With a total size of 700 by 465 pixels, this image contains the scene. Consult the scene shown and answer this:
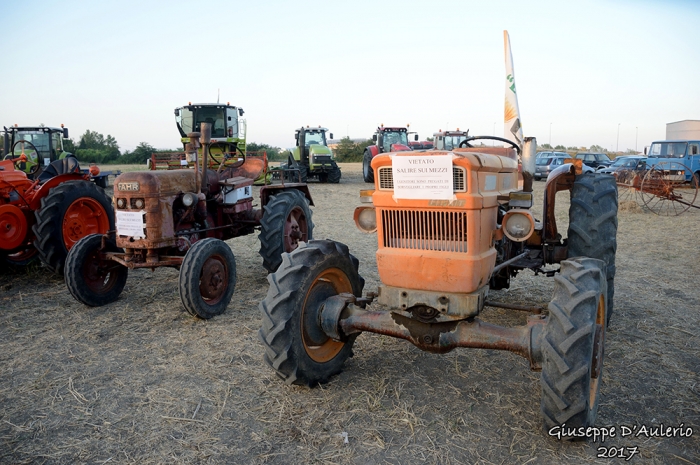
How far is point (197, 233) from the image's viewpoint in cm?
592

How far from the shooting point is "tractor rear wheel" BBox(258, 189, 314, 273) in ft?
19.9

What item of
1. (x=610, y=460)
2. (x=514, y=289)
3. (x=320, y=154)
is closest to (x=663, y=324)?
(x=514, y=289)

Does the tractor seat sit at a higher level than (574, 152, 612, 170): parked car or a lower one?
higher

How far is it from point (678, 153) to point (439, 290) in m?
20.2

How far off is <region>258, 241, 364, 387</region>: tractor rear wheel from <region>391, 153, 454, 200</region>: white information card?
72 cm

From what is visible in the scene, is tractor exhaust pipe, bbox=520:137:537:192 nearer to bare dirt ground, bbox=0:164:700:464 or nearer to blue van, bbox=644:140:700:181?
bare dirt ground, bbox=0:164:700:464

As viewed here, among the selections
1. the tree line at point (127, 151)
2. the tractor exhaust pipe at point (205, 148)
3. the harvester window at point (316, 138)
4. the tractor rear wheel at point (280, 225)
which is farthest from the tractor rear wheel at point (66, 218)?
the tree line at point (127, 151)

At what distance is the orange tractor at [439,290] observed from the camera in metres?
2.73

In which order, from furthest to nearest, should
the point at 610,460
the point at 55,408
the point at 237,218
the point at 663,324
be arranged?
the point at 237,218 < the point at 663,324 < the point at 55,408 < the point at 610,460

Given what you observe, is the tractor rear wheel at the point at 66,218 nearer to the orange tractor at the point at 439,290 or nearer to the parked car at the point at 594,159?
the orange tractor at the point at 439,290

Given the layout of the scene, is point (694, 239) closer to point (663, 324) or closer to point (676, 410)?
point (663, 324)

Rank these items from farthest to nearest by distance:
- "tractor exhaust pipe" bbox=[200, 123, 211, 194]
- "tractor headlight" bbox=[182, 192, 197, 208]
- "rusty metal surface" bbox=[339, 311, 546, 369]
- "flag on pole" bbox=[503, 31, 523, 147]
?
"flag on pole" bbox=[503, 31, 523, 147] → "tractor headlight" bbox=[182, 192, 197, 208] → "tractor exhaust pipe" bbox=[200, 123, 211, 194] → "rusty metal surface" bbox=[339, 311, 546, 369]

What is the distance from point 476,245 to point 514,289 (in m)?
3.17

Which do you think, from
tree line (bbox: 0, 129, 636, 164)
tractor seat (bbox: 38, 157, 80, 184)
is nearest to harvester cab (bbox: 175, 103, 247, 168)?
tractor seat (bbox: 38, 157, 80, 184)
